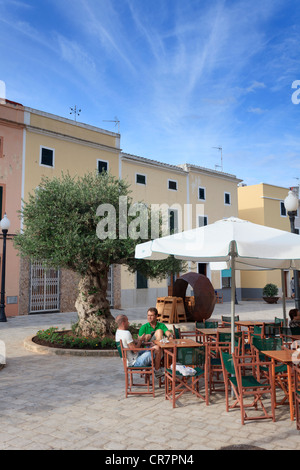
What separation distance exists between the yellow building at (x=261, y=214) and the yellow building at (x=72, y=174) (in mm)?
4387

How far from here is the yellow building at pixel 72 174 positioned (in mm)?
18031

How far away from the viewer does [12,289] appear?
1762 cm

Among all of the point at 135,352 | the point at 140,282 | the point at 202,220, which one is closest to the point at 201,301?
the point at 135,352

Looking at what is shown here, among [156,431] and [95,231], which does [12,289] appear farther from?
[156,431]

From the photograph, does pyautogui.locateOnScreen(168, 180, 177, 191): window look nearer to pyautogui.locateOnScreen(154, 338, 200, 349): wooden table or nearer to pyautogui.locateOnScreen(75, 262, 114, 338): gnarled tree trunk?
pyautogui.locateOnScreen(75, 262, 114, 338): gnarled tree trunk

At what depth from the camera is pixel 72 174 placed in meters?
20.4

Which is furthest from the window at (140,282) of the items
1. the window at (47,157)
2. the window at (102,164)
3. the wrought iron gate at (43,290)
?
the window at (47,157)

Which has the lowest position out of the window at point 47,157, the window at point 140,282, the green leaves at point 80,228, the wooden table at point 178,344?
the wooden table at point 178,344

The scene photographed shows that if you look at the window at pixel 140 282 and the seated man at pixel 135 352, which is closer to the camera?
the seated man at pixel 135 352

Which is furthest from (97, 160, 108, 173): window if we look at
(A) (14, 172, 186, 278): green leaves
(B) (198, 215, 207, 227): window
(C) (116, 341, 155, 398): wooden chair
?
(C) (116, 341, 155, 398): wooden chair

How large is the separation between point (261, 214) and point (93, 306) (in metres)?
25.3

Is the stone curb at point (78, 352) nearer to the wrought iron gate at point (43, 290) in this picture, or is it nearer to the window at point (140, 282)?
the wrought iron gate at point (43, 290)
